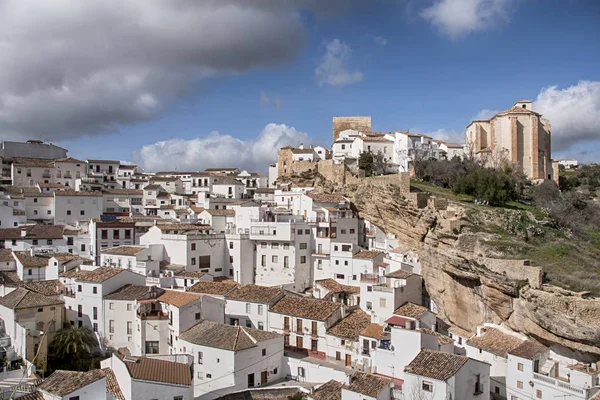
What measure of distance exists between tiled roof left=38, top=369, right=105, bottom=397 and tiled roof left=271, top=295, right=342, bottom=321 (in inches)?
446

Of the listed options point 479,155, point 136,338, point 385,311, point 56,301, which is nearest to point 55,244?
point 56,301

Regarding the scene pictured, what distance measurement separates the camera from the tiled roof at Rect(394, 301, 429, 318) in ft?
87.3

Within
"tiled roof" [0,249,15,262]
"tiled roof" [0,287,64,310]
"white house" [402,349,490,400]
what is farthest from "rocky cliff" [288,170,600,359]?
"tiled roof" [0,249,15,262]

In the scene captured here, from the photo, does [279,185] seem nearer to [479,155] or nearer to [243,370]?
[479,155]

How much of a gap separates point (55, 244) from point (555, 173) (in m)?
48.7

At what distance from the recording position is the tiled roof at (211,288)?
102ft

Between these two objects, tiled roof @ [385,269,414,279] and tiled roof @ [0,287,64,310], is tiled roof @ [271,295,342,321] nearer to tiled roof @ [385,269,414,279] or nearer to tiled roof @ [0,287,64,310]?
tiled roof @ [385,269,414,279]

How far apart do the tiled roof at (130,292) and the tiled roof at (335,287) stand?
10283 mm

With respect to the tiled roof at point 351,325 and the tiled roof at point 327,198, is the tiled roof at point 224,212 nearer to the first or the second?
the tiled roof at point 327,198

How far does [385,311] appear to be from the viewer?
91.1 ft

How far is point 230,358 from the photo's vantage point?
2414cm

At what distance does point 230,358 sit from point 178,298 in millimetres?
5708

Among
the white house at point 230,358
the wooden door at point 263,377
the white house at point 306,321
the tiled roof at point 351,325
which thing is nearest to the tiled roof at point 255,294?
the white house at point 306,321

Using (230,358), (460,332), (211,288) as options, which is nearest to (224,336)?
(230,358)
